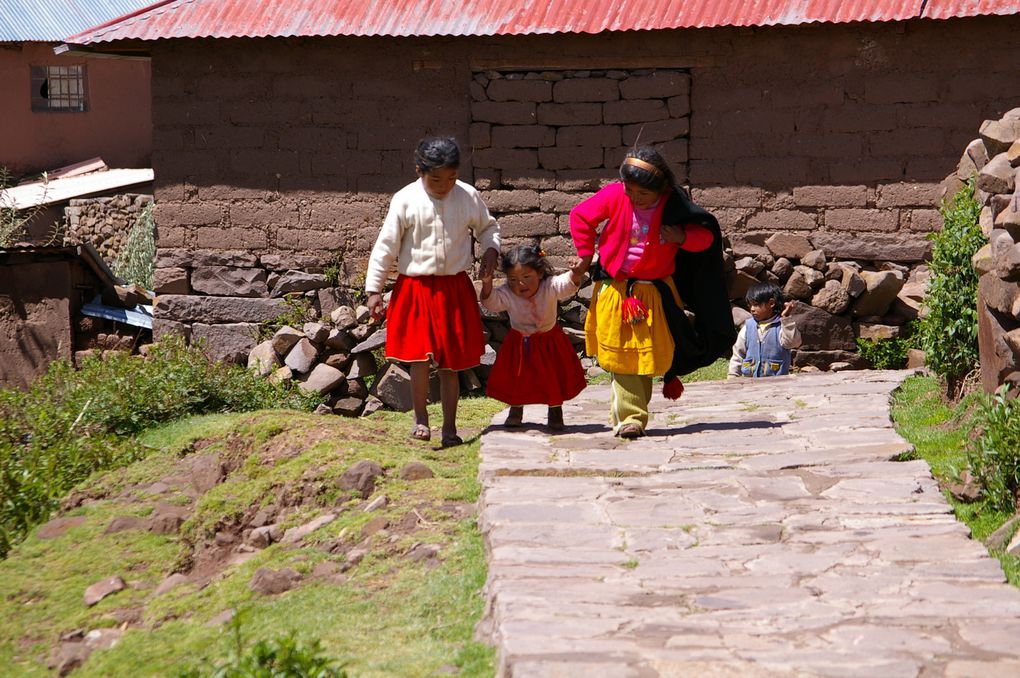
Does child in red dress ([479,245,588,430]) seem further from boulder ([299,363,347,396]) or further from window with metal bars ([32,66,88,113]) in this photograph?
window with metal bars ([32,66,88,113])

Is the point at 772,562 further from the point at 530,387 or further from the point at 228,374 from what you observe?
the point at 228,374

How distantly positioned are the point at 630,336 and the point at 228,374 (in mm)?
3641

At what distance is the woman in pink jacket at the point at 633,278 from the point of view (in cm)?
652

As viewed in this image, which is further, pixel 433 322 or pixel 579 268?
pixel 433 322

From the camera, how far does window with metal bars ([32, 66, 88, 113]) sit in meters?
21.6

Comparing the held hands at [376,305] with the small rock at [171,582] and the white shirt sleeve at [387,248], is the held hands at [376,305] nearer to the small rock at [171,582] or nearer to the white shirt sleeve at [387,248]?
the white shirt sleeve at [387,248]

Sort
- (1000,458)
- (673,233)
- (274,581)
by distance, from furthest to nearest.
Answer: (673,233) < (274,581) < (1000,458)

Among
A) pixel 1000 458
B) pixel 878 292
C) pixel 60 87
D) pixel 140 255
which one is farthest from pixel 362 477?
pixel 60 87

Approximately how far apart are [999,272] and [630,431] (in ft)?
6.27

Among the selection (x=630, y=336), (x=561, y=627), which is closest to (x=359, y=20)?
(x=630, y=336)

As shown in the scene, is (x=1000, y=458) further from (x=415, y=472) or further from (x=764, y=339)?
(x=764, y=339)

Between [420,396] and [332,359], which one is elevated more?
[420,396]

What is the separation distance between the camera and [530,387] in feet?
22.4

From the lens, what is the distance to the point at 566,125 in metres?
10.4
